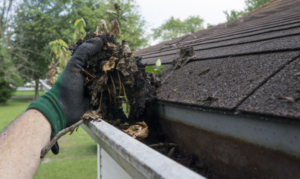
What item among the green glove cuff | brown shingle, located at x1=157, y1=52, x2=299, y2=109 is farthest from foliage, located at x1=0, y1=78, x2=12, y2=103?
brown shingle, located at x1=157, y1=52, x2=299, y2=109

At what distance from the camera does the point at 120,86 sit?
1281 millimetres

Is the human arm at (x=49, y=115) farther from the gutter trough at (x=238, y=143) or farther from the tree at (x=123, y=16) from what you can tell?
the tree at (x=123, y=16)

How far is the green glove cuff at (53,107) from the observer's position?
1219 mm

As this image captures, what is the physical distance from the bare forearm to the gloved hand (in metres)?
0.11

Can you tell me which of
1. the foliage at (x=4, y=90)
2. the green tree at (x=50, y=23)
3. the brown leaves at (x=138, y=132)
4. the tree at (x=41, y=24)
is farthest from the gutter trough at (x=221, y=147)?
the foliage at (x=4, y=90)

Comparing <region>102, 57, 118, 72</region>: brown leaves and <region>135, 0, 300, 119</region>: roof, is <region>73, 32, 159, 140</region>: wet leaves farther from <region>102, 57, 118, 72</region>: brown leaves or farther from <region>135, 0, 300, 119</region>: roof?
<region>135, 0, 300, 119</region>: roof

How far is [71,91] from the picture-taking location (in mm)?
1333

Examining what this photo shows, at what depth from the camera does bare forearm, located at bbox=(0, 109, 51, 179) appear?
0.97 meters

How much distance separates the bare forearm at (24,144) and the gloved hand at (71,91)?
110 mm

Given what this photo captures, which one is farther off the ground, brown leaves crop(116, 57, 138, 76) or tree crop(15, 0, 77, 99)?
tree crop(15, 0, 77, 99)

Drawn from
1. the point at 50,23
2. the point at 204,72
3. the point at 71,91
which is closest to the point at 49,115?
the point at 71,91

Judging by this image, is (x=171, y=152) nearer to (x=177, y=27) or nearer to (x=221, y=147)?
(x=221, y=147)

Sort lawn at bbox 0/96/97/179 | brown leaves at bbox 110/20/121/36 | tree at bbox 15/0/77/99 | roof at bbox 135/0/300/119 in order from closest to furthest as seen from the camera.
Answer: roof at bbox 135/0/300/119, brown leaves at bbox 110/20/121/36, lawn at bbox 0/96/97/179, tree at bbox 15/0/77/99

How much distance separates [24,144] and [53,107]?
0.93 feet
